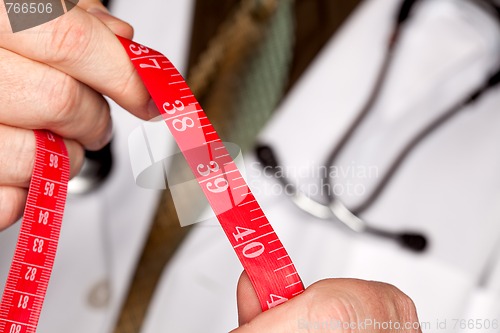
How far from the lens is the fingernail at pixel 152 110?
0.53m

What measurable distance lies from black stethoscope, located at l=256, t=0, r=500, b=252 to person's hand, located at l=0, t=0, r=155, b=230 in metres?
0.38

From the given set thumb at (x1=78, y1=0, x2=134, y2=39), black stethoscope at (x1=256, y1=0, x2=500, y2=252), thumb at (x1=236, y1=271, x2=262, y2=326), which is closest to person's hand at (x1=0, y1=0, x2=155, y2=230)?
thumb at (x1=78, y1=0, x2=134, y2=39)

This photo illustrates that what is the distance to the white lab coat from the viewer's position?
0.81 metres

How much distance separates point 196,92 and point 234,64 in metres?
0.14

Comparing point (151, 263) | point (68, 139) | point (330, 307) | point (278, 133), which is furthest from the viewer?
point (151, 263)

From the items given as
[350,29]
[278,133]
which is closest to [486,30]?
[350,29]

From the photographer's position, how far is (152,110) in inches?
21.1

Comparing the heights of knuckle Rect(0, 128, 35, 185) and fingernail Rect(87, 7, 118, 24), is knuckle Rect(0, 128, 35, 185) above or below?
below

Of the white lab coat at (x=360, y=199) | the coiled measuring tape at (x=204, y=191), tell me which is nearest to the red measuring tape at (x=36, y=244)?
the coiled measuring tape at (x=204, y=191)

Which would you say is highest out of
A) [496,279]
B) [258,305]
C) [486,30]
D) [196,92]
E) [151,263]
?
[486,30]

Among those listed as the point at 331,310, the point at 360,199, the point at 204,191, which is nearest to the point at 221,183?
the point at 204,191

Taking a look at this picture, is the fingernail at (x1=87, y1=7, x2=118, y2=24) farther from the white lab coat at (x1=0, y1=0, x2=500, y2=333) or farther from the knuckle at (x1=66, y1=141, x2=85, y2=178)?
the white lab coat at (x1=0, y1=0, x2=500, y2=333)

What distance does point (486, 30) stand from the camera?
0.96 meters

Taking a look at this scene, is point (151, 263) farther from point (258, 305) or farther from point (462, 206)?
point (258, 305)
